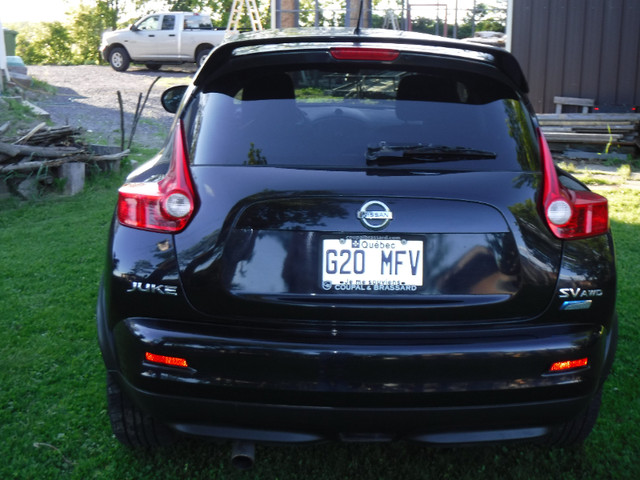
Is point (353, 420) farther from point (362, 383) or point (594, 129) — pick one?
point (594, 129)

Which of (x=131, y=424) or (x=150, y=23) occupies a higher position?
(x=150, y=23)

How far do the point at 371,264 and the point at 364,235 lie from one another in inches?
3.8

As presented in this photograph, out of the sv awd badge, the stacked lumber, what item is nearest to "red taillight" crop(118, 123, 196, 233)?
the sv awd badge

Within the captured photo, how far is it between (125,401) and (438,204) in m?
1.43

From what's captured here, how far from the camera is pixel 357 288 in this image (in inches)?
97.6

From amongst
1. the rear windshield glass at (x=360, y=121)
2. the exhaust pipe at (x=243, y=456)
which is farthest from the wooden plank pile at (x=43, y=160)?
the exhaust pipe at (x=243, y=456)

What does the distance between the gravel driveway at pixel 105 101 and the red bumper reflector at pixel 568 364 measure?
8672mm

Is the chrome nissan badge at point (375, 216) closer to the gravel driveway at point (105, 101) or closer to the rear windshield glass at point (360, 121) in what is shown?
the rear windshield glass at point (360, 121)

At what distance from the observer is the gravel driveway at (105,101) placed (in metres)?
13.6

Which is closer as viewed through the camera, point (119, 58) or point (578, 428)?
point (578, 428)

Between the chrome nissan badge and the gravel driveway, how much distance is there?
834 centimetres

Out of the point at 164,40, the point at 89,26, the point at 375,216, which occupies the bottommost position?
the point at 375,216

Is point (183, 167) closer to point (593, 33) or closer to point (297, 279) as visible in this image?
point (297, 279)

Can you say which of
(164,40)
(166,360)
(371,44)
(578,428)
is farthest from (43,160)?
(164,40)
